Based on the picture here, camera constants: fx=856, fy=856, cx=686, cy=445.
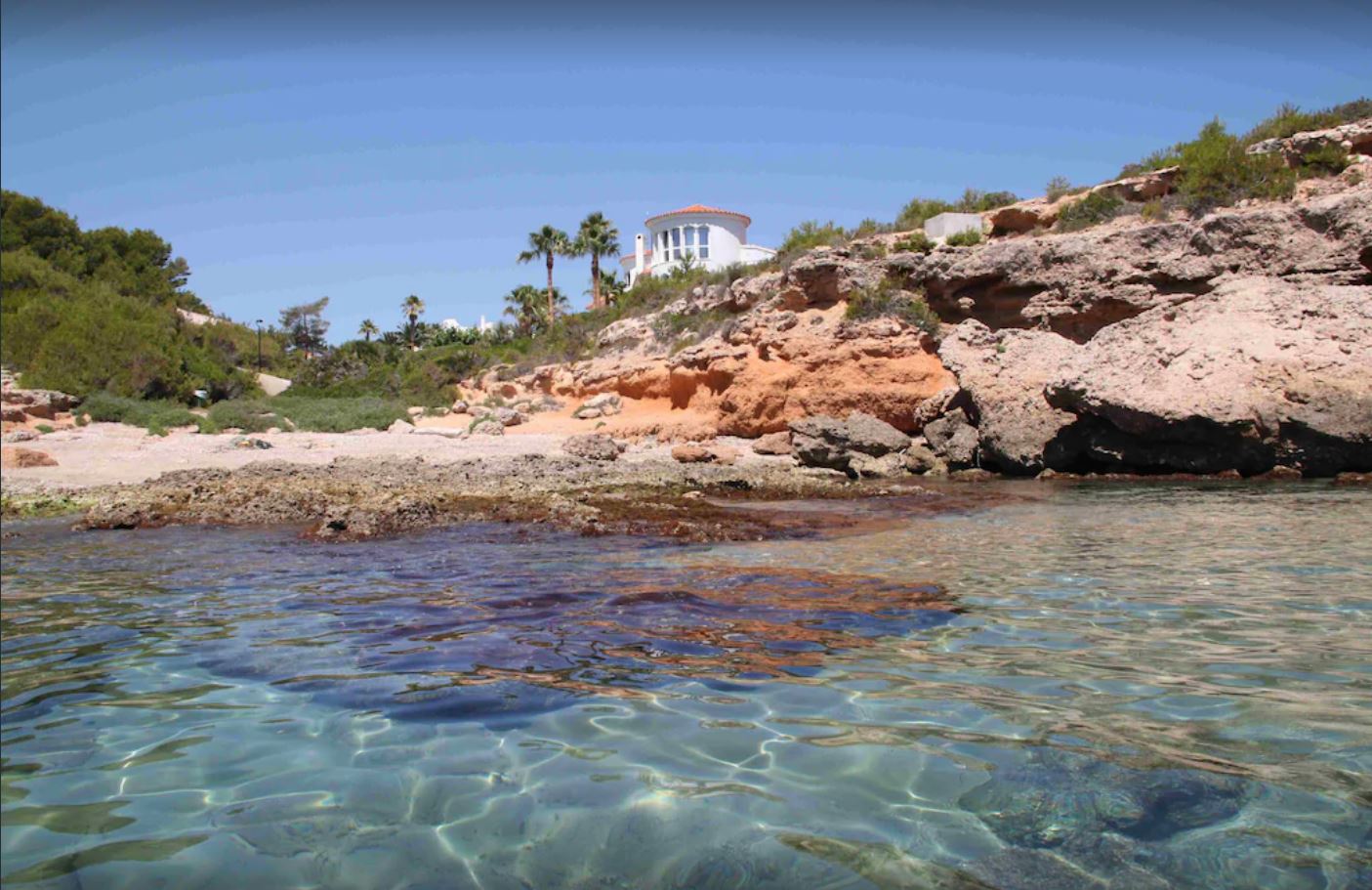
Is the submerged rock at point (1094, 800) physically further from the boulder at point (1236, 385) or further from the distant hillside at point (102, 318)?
the distant hillside at point (102, 318)

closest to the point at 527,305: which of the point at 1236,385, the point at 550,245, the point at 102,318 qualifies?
the point at 550,245

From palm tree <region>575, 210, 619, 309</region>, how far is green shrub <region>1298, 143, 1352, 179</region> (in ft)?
104

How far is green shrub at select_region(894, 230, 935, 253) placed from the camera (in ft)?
72.8

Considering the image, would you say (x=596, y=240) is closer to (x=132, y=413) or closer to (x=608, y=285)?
(x=608, y=285)

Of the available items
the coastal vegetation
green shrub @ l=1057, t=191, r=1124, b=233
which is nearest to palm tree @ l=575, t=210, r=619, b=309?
the coastal vegetation

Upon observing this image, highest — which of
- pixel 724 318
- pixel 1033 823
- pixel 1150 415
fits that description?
pixel 724 318

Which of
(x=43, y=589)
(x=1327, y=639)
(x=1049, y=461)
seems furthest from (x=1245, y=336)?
(x=43, y=589)

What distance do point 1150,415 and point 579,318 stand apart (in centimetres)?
2340

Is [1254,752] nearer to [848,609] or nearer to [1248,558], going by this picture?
[848,609]

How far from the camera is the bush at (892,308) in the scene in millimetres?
20031

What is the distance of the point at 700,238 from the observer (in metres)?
49.0

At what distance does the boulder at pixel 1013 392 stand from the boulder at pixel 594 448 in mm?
6625

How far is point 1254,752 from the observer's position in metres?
2.93

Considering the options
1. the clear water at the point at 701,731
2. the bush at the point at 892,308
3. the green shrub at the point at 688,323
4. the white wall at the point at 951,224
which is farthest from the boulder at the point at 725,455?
the clear water at the point at 701,731
